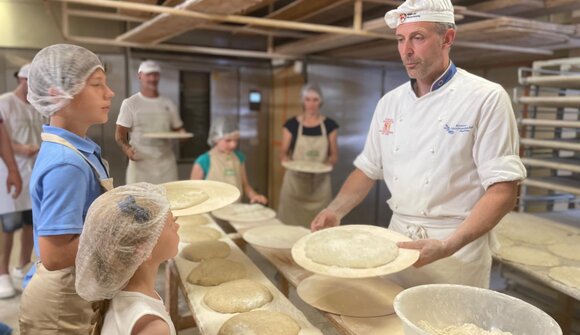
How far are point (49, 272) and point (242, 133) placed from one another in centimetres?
366

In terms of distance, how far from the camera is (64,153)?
1.05 m

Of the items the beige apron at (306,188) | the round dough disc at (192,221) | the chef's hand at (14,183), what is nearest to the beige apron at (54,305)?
the round dough disc at (192,221)

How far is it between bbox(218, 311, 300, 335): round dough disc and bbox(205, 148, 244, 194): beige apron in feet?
5.33

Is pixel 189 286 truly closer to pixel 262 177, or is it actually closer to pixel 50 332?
pixel 50 332

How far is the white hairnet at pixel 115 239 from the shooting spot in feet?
3.03

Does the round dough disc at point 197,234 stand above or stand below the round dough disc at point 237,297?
below

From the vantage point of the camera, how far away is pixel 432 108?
61.7 inches

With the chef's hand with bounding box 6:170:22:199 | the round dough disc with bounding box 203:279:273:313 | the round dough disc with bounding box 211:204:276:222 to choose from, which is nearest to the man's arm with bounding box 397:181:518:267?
the round dough disc with bounding box 203:279:273:313

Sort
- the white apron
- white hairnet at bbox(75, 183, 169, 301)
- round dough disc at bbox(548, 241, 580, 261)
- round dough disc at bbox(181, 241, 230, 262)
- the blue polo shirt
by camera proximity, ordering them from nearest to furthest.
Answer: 1. white hairnet at bbox(75, 183, 169, 301)
2. the blue polo shirt
3. the white apron
4. round dough disc at bbox(181, 241, 230, 262)
5. round dough disc at bbox(548, 241, 580, 261)

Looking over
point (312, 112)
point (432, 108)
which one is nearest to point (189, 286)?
point (432, 108)

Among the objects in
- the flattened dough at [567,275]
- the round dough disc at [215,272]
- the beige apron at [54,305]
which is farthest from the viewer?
the flattened dough at [567,275]

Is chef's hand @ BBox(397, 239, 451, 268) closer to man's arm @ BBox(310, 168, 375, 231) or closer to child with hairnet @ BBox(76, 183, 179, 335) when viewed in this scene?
man's arm @ BBox(310, 168, 375, 231)

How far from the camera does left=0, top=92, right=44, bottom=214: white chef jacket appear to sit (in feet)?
9.23

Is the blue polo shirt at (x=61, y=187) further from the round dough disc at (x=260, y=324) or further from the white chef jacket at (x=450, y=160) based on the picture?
the white chef jacket at (x=450, y=160)
